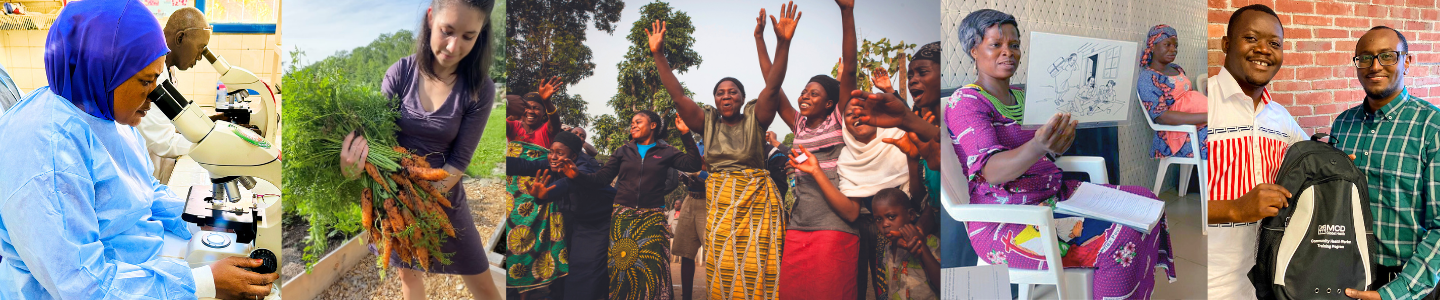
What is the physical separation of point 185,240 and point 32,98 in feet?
1.54

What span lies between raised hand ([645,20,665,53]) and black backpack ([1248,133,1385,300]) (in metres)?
2.38

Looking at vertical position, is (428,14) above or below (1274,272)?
above

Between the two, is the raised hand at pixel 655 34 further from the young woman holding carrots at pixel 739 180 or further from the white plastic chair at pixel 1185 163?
the white plastic chair at pixel 1185 163

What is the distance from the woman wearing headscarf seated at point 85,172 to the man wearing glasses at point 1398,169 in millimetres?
3694

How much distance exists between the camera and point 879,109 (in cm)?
277

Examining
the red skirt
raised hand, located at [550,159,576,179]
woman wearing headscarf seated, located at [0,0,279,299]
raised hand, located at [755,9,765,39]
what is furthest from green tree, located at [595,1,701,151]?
woman wearing headscarf seated, located at [0,0,279,299]

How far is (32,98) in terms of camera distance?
1478 millimetres

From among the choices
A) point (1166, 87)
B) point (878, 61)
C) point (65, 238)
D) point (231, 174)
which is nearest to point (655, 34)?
point (878, 61)

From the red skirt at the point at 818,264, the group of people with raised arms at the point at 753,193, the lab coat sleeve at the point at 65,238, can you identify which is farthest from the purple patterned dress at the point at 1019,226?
the lab coat sleeve at the point at 65,238

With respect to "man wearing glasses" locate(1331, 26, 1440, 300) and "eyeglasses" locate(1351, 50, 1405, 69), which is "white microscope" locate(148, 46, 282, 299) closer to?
"man wearing glasses" locate(1331, 26, 1440, 300)

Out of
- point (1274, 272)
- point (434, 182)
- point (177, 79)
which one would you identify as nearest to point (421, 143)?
point (434, 182)

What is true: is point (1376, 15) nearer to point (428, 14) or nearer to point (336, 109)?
point (428, 14)

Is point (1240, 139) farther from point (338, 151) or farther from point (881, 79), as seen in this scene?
point (338, 151)

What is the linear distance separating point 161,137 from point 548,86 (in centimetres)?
108
